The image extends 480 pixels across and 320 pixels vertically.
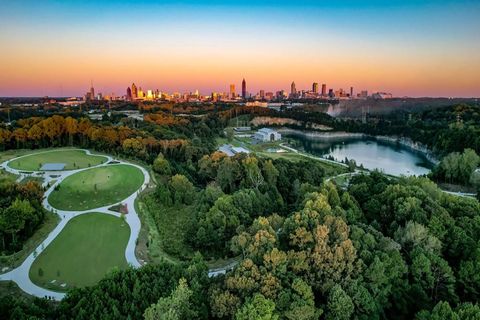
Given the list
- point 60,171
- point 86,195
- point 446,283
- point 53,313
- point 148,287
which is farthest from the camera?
point 60,171

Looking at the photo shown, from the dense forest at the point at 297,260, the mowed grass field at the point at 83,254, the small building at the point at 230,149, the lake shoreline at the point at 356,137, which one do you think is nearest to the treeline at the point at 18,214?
the dense forest at the point at 297,260

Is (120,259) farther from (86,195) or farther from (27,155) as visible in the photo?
(27,155)

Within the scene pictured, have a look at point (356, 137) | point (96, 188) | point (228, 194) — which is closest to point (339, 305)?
point (228, 194)

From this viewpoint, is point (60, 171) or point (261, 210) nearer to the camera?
point (261, 210)

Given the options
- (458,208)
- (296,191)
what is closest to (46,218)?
(296,191)

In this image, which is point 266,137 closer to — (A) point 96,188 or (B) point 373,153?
(B) point 373,153

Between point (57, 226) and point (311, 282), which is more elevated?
point (311, 282)
